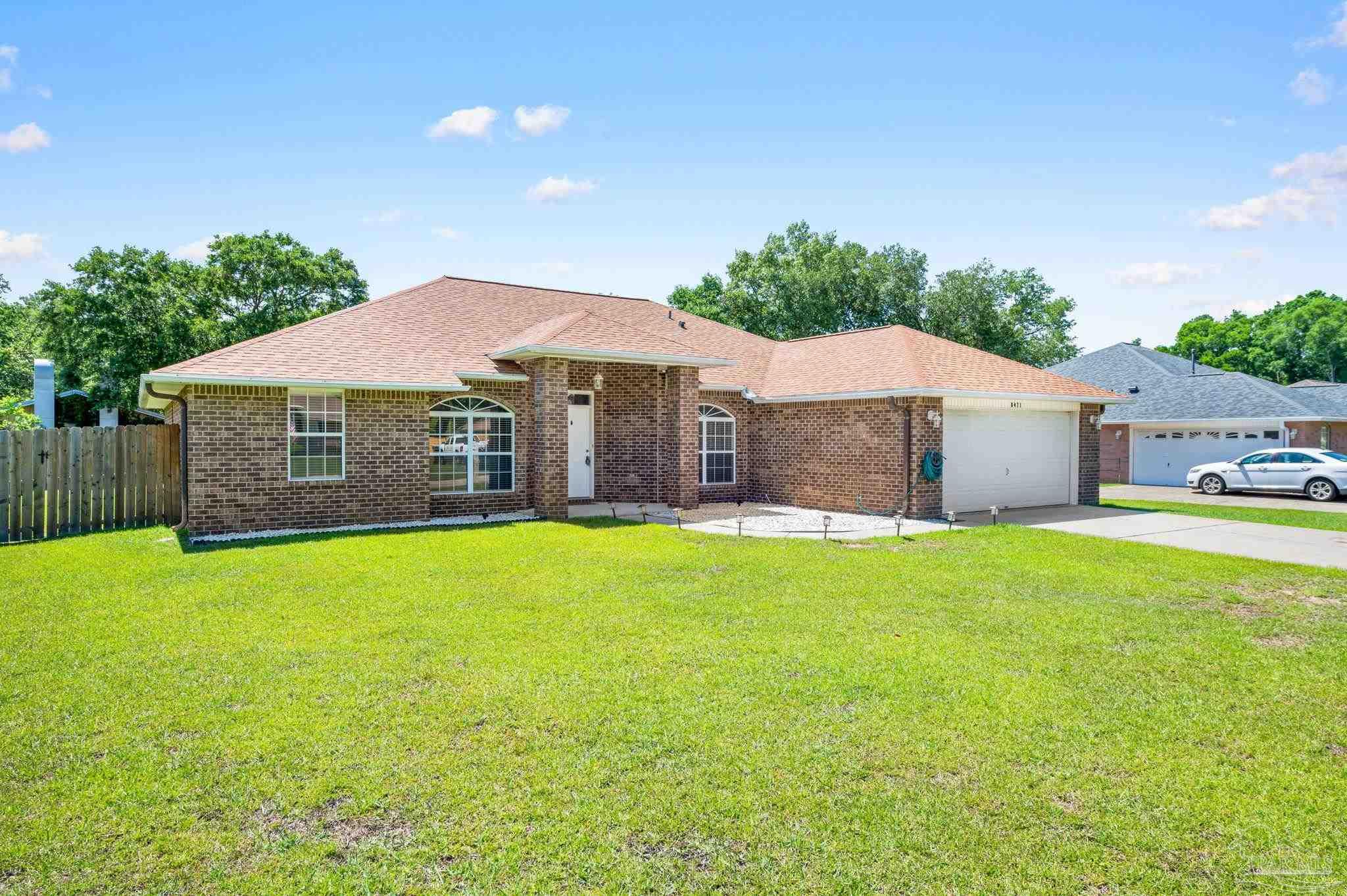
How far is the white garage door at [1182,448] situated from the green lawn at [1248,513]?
748 cm

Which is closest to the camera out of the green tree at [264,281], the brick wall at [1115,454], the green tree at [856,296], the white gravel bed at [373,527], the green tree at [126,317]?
the white gravel bed at [373,527]

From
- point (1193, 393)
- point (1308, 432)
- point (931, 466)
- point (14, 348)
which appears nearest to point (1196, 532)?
point (931, 466)

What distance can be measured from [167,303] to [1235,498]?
40.3m

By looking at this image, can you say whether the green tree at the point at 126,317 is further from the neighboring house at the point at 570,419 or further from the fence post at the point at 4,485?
the fence post at the point at 4,485

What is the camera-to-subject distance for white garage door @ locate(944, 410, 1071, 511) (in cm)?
1656

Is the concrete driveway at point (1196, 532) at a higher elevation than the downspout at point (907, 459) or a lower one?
lower

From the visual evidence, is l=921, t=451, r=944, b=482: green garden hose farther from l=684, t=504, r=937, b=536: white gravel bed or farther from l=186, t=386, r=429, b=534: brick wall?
l=186, t=386, r=429, b=534: brick wall

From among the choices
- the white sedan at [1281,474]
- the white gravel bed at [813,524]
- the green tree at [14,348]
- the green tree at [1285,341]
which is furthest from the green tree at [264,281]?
the green tree at [1285,341]

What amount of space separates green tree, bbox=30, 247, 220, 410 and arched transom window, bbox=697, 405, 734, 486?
2392cm

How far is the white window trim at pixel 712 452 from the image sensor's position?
1864 cm

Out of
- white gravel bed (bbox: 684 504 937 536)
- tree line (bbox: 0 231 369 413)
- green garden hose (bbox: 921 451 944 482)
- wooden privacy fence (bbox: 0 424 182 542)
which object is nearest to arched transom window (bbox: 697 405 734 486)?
white gravel bed (bbox: 684 504 937 536)

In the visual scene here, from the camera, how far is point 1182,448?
88.9 feet

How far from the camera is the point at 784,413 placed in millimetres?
18562

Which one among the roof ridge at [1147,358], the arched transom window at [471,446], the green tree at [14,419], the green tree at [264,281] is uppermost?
the green tree at [264,281]
